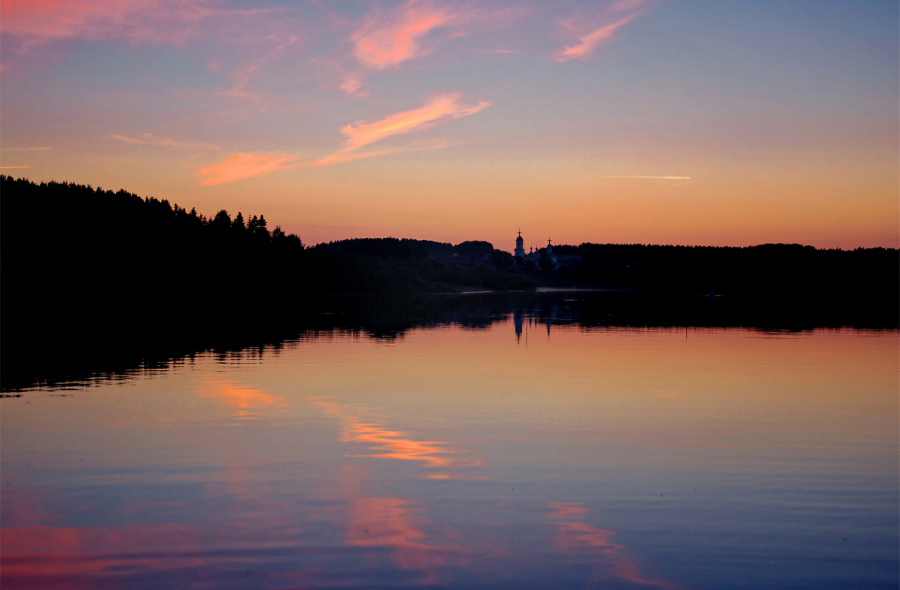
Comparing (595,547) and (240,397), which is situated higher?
(240,397)

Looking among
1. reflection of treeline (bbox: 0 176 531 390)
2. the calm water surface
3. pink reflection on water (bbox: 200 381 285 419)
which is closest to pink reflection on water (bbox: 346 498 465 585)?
the calm water surface

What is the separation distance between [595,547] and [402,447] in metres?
7.27

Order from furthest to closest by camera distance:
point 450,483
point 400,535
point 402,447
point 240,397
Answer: point 240,397 < point 402,447 < point 450,483 < point 400,535

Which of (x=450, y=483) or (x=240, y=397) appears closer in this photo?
(x=450, y=483)

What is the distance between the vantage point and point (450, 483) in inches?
606

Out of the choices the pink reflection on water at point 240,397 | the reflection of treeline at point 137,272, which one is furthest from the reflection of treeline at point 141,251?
the pink reflection on water at point 240,397

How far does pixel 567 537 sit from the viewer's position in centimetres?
1239

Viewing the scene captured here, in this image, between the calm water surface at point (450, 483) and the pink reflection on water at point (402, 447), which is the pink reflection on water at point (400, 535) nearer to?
the calm water surface at point (450, 483)

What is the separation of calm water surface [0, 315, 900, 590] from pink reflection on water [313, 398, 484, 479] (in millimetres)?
100

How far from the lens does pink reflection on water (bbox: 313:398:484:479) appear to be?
1703 cm

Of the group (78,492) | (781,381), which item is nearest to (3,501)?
(78,492)

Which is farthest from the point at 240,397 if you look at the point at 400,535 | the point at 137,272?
the point at 137,272

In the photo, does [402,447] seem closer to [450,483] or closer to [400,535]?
[450,483]

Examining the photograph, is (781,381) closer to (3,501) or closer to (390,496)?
(390,496)
